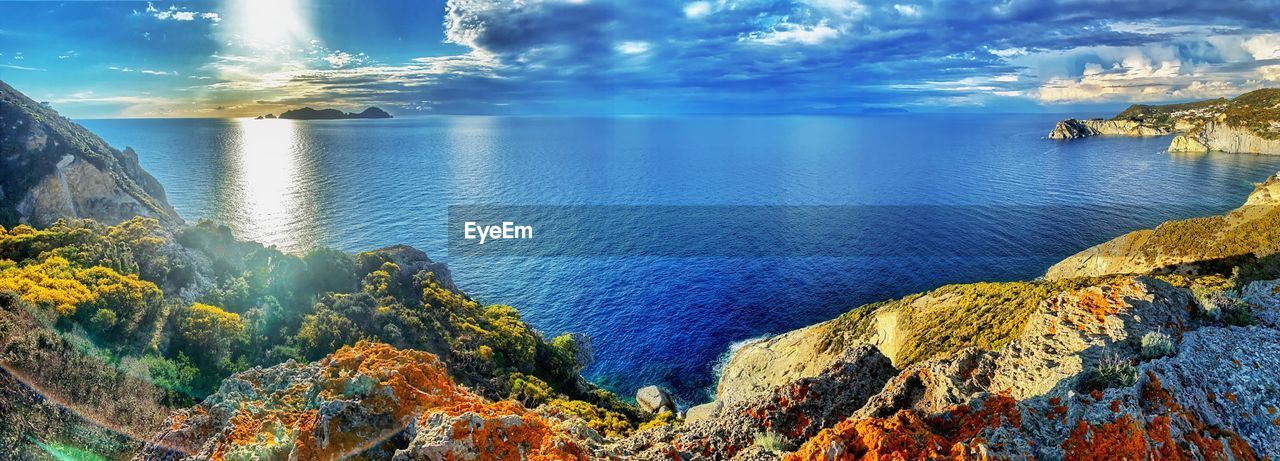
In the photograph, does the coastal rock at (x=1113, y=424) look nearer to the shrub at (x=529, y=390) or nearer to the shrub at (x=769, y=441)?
the shrub at (x=769, y=441)

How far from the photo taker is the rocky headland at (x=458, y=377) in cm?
1048

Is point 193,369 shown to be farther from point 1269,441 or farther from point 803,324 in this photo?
point 803,324

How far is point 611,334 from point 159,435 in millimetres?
44444

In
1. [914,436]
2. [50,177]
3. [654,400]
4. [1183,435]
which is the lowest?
[654,400]

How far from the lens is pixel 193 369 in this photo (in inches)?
905

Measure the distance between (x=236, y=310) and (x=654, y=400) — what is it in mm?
29042

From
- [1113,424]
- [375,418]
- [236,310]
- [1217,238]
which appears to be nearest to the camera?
[1113,424]

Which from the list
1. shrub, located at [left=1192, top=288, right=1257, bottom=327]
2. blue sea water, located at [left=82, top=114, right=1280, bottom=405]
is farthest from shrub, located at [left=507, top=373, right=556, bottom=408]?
shrub, located at [left=1192, top=288, right=1257, bottom=327]

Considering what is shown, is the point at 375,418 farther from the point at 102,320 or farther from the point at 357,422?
the point at 102,320

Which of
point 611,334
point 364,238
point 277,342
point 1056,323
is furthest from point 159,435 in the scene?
point 364,238

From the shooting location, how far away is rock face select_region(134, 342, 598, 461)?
12062mm

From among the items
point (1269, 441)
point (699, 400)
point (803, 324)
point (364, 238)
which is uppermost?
point (1269, 441)

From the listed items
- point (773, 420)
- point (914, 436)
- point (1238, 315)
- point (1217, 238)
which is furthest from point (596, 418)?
point (1217, 238)

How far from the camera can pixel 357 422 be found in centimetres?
1367
